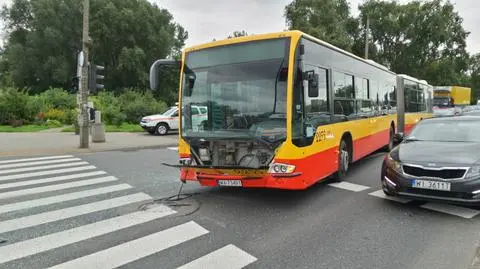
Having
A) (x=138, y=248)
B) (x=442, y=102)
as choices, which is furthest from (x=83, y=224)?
(x=442, y=102)

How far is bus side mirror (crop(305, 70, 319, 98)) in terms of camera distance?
634 cm

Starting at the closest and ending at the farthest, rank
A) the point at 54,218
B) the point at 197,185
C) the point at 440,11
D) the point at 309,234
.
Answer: the point at 309,234 < the point at 54,218 < the point at 197,185 < the point at 440,11

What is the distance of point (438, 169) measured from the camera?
598 cm

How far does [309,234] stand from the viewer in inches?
211

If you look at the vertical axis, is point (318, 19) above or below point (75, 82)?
above

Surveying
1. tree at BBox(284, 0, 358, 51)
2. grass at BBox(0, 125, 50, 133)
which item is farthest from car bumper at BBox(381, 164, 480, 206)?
tree at BBox(284, 0, 358, 51)

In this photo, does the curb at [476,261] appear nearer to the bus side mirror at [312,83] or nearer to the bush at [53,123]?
the bus side mirror at [312,83]

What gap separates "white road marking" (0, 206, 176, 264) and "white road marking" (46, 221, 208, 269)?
642 mm

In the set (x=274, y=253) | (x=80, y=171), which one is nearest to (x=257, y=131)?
(x=274, y=253)

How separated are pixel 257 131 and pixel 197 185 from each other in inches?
108

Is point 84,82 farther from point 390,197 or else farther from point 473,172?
point 473,172

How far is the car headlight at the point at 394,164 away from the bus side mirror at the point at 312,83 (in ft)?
5.61

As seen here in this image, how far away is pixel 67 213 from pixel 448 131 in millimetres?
7010

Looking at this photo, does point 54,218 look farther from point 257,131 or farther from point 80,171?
point 80,171
